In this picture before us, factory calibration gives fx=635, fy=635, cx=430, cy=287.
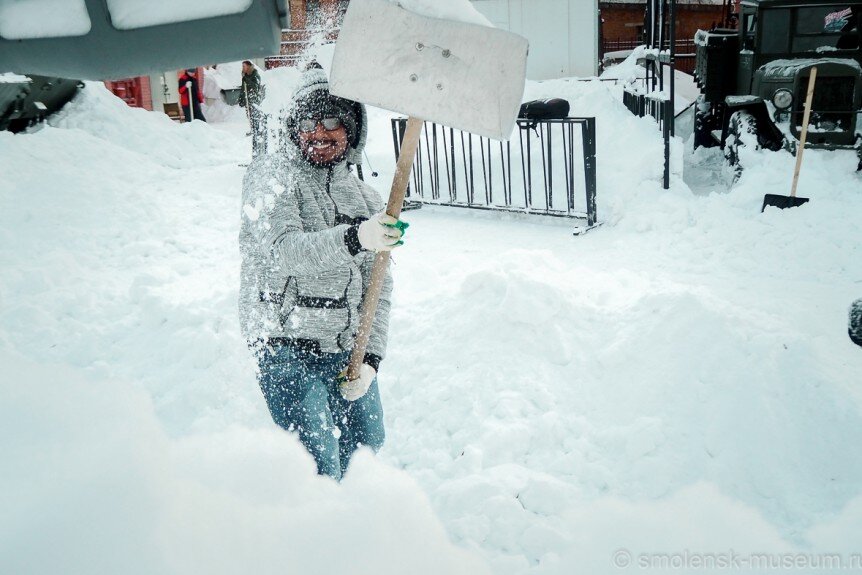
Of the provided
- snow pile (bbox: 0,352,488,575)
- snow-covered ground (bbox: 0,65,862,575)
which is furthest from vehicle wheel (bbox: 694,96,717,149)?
snow pile (bbox: 0,352,488,575)

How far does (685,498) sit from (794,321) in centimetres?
227

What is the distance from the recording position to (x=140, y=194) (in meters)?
7.96

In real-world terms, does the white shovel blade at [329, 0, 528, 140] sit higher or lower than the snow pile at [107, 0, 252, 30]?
lower

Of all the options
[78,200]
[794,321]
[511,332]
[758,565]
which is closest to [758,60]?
[794,321]

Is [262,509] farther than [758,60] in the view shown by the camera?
No

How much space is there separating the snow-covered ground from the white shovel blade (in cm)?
116

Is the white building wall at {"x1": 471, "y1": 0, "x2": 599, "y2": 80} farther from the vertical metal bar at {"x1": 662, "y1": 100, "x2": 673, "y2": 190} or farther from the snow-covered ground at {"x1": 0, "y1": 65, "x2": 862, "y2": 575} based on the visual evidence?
the vertical metal bar at {"x1": 662, "y1": 100, "x2": 673, "y2": 190}

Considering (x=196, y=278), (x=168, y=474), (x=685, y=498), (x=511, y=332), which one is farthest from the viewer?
(x=196, y=278)

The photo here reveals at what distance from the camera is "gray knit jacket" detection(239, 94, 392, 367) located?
2.16 m

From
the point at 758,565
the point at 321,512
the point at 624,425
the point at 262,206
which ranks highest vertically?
the point at 262,206

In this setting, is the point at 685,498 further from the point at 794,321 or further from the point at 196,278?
the point at 196,278

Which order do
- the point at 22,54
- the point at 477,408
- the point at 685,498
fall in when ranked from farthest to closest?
the point at 477,408, the point at 685,498, the point at 22,54

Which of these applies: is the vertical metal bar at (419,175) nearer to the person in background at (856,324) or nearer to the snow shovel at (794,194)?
the snow shovel at (794,194)

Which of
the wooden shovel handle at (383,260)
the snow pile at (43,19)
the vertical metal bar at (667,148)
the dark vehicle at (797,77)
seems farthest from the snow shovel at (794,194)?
the snow pile at (43,19)
